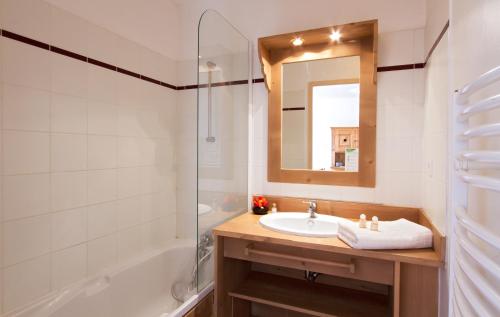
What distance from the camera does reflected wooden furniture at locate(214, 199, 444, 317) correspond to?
1201 millimetres

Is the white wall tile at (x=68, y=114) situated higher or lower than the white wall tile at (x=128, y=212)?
higher

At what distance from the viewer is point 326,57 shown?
5.95ft

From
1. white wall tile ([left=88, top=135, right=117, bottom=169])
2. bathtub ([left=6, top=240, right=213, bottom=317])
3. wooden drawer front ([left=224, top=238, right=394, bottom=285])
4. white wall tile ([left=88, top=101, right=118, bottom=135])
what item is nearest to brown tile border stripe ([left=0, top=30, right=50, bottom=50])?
white wall tile ([left=88, top=101, right=118, bottom=135])

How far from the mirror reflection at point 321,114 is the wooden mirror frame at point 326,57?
3 cm

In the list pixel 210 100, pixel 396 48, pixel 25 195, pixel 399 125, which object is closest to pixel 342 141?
pixel 399 125

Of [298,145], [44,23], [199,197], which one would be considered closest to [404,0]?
[298,145]

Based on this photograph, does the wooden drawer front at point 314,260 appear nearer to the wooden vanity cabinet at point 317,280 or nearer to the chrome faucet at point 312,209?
the wooden vanity cabinet at point 317,280

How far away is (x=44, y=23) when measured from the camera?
1366 millimetres

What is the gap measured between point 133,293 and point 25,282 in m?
0.66

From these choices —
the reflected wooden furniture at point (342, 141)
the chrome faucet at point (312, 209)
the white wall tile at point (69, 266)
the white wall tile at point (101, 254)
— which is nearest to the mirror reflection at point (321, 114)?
the reflected wooden furniture at point (342, 141)

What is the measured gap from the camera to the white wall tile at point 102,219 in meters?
1.63

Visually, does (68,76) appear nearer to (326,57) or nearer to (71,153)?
(71,153)

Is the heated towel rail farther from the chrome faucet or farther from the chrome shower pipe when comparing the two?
the chrome shower pipe

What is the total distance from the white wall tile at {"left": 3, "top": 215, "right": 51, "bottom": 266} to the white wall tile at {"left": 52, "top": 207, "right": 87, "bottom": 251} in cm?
4
